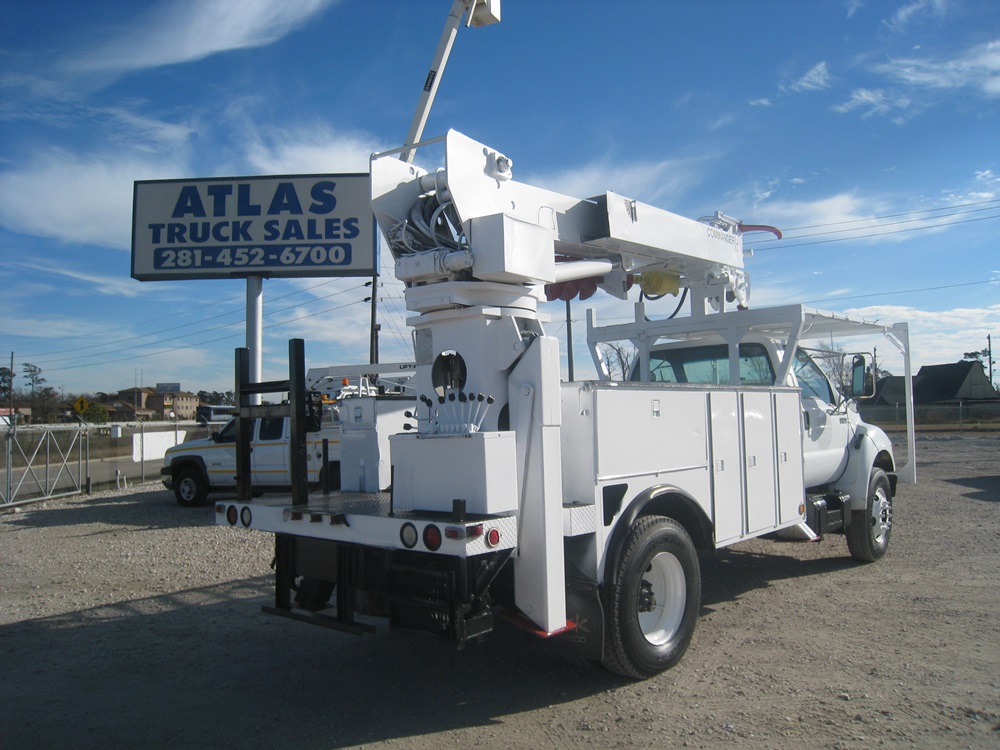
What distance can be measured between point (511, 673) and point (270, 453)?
10259mm

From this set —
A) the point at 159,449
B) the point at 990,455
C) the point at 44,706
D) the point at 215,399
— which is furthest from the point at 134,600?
the point at 215,399

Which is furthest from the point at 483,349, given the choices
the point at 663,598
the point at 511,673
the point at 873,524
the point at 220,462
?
the point at 220,462

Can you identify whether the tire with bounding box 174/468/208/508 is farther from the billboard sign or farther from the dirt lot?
the dirt lot

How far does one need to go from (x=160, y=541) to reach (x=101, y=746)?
7.63m

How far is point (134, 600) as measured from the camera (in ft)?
25.1

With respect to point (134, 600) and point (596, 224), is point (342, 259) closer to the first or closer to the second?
point (134, 600)

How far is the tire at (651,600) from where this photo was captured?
449 cm

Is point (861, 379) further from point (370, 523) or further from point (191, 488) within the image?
point (191, 488)

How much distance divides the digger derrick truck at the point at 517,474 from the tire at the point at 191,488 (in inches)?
442

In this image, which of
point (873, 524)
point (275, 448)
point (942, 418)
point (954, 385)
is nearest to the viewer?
point (873, 524)

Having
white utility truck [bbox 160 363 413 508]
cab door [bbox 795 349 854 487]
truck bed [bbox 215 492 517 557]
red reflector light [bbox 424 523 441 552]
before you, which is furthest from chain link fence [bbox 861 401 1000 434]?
red reflector light [bbox 424 523 441 552]

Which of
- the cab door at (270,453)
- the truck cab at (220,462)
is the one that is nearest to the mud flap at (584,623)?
the cab door at (270,453)

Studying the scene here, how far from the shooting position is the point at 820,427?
294 inches

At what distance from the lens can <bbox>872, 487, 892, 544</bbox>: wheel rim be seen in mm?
8195
